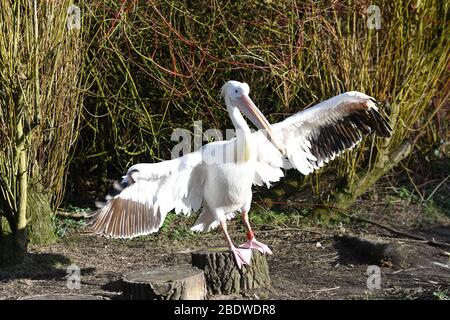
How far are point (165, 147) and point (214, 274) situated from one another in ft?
8.99

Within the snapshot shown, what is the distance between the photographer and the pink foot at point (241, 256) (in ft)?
17.0

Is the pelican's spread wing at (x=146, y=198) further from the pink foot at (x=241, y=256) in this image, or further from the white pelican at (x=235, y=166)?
the pink foot at (x=241, y=256)

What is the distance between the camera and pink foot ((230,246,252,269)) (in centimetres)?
518

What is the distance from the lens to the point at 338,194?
7250 mm

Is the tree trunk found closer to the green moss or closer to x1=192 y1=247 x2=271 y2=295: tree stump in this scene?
the green moss

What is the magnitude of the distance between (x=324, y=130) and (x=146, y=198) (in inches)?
60.8

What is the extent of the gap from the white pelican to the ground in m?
0.52

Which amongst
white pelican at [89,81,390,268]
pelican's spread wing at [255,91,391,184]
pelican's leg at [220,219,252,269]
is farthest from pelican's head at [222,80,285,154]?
pelican's leg at [220,219,252,269]

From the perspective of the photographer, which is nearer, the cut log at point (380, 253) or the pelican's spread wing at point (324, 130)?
the pelican's spread wing at point (324, 130)

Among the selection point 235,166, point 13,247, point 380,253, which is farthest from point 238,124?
point 13,247

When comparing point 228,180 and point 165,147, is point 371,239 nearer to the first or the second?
point 228,180

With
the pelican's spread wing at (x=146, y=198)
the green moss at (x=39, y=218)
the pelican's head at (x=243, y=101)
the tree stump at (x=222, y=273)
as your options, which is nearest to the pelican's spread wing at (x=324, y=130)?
the pelican's head at (x=243, y=101)

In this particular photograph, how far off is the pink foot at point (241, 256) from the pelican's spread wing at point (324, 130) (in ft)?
2.55

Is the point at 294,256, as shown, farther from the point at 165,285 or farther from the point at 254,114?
the point at 165,285
